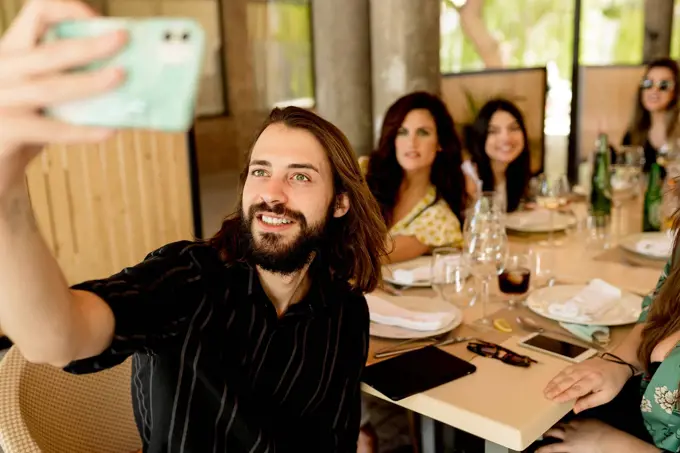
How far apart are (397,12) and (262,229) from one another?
107 inches

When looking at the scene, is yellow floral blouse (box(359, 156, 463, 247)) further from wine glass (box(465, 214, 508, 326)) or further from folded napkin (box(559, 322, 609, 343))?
folded napkin (box(559, 322, 609, 343))

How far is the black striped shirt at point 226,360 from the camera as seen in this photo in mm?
1209

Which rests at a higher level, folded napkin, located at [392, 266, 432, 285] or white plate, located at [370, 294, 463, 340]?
folded napkin, located at [392, 266, 432, 285]

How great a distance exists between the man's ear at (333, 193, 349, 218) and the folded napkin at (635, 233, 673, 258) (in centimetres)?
141

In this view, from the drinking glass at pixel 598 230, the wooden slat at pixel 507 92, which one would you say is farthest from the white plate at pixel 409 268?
the wooden slat at pixel 507 92

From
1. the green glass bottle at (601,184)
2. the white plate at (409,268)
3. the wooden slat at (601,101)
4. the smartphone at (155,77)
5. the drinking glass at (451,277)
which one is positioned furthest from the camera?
the wooden slat at (601,101)

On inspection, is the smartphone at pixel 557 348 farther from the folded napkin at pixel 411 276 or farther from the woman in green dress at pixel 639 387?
the folded napkin at pixel 411 276

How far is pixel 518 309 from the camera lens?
1.94 meters

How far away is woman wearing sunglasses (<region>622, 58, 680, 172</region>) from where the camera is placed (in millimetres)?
4680

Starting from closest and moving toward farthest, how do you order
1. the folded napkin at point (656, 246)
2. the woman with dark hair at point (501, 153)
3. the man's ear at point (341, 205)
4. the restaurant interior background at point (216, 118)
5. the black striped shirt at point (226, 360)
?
the black striped shirt at point (226, 360) < the man's ear at point (341, 205) < the folded napkin at point (656, 246) < the restaurant interior background at point (216, 118) < the woman with dark hair at point (501, 153)

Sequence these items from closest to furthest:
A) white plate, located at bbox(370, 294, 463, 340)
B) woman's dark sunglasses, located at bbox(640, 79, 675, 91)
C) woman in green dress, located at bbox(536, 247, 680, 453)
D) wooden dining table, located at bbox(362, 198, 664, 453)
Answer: wooden dining table, located at bbox(362, 198, 664, 453) < woman in green dress, located at bbox(536, 247, 680, 453) < white plate, located at bbox(370, 294, 463, 340) < woman's dark sunglasses, located at bbox(640, 79, 675, 91)

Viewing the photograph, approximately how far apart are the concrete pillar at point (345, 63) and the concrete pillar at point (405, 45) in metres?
0.11

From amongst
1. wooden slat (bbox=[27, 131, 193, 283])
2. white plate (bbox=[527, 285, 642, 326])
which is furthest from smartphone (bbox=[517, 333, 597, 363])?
wooden slat (bbox=[27, 131, 193, 283])

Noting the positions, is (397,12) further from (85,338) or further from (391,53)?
(85,338)
